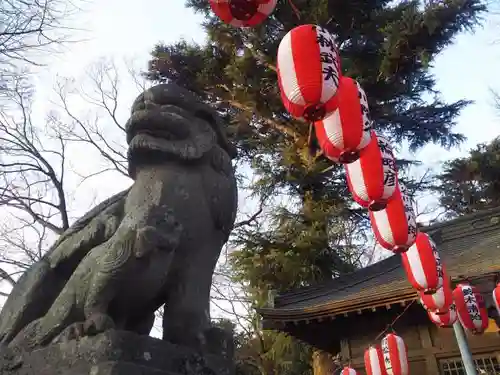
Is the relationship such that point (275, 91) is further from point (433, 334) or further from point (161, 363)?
point (161, 363)

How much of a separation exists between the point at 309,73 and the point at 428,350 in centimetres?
509

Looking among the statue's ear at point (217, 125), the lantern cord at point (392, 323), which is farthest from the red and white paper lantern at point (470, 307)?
the statue's ear at point (217, 125)

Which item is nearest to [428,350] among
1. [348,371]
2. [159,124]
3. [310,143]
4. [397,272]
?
[348,371]

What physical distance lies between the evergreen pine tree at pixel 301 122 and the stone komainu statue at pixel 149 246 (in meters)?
6.49

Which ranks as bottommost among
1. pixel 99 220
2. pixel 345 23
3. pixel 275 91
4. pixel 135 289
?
pixel 135 289


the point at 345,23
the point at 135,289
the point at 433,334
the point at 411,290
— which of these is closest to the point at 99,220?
the point at 135,289

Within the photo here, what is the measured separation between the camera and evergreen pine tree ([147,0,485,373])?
9.05 m

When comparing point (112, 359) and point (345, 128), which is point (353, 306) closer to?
point (345, 128)

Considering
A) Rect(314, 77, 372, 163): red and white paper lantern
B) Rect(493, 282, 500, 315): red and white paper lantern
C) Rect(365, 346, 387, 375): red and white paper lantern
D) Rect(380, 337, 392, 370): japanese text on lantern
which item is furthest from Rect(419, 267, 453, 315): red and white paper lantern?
Rect(314, 77, 372, 163): red and white paper lantern

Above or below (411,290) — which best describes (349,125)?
above

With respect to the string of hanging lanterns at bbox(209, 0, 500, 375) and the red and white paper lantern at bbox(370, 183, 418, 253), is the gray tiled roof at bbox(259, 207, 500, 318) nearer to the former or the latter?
the string of hanging lanterns at bbox(209, 0, 500, 375)

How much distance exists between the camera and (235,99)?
10.6 metres

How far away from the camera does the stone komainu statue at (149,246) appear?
194 centimetres

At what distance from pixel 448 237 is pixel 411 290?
4.00 metres
